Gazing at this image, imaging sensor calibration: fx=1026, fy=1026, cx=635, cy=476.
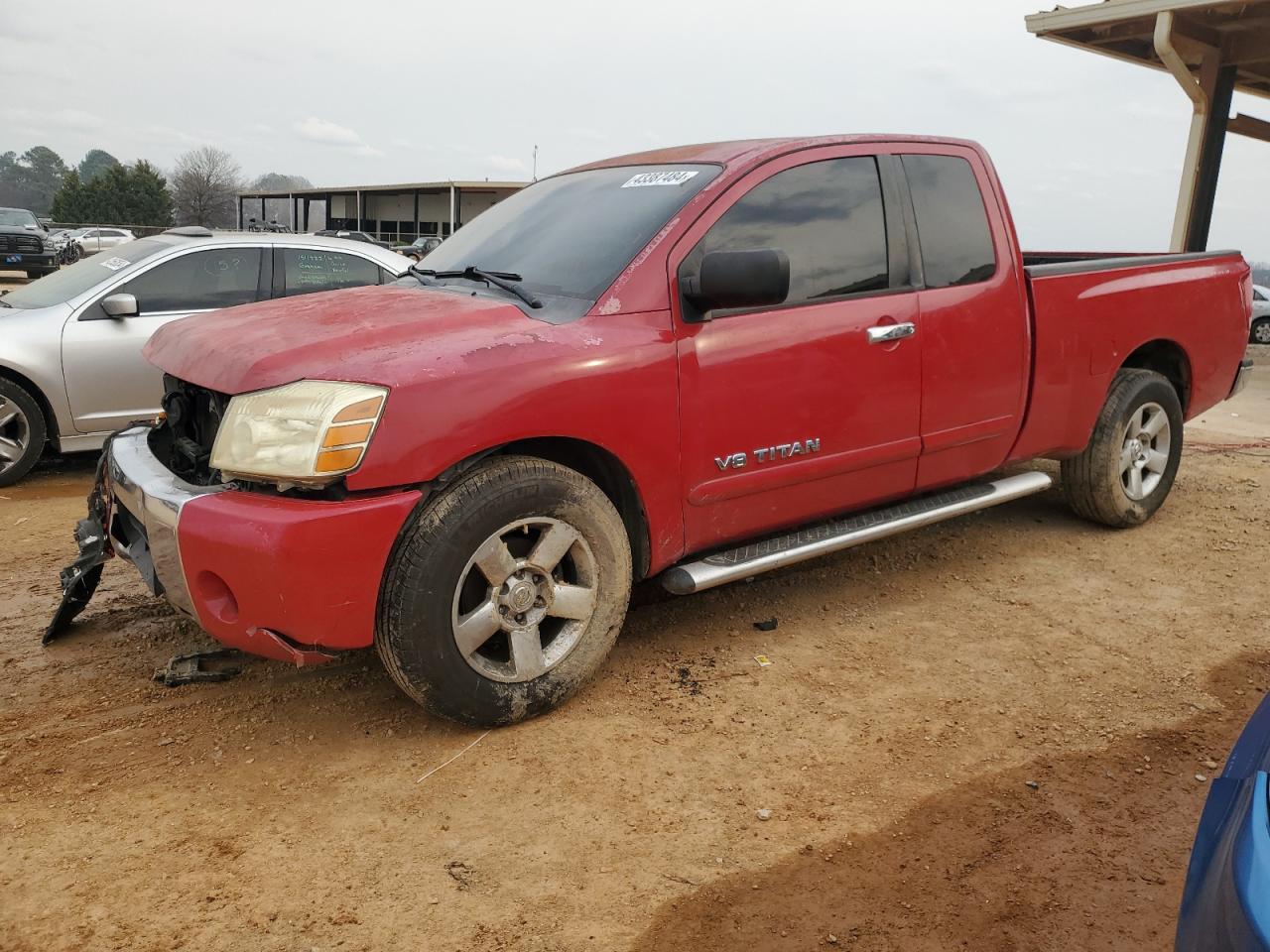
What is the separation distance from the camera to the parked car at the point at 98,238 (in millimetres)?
32812

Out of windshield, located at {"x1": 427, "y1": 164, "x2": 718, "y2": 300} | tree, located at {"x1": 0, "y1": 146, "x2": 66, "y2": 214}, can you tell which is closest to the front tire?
windshield, located at {"x1": 427, "y1": 164, "x2": 718, "y2": 300}

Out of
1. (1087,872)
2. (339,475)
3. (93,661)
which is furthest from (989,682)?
(93,661)

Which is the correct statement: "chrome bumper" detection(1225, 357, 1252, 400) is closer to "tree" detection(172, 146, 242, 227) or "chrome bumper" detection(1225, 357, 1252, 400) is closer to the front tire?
the front tire

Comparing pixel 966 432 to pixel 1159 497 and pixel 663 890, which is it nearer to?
pixel 1159 497

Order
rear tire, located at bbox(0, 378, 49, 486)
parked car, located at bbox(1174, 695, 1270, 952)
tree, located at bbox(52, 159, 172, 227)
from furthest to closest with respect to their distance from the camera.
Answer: tree, located at bbox(52, 159, 172, 227) → rear tire, located at bbox(0, 378, 49, 486) → parked car, located at bbox(1174, 695, 1270, 952)

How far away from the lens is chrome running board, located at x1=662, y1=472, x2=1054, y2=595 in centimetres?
353

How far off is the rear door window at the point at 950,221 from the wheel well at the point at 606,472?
1637mm

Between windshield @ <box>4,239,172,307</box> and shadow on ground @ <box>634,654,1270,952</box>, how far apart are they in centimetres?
590

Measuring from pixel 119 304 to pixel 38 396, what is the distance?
0.75 metres

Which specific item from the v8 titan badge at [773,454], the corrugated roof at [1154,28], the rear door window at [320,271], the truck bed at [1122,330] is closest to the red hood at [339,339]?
the v8 titan badge at [773,454]

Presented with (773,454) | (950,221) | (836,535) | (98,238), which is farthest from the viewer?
(98,238)

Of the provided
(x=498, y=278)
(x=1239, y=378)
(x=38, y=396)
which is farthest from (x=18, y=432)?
(x=1239, y=378)

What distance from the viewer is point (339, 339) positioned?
3.08 metres

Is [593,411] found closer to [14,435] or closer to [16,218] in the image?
[14,435]
